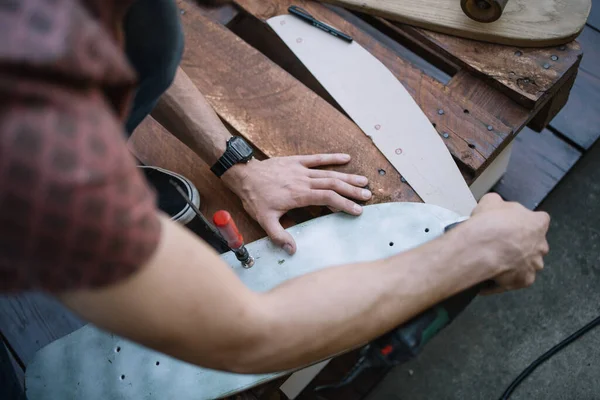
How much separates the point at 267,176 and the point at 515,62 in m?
0.57

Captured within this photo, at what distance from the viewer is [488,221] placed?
828 mm

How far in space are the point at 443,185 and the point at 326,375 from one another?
576 millimetres

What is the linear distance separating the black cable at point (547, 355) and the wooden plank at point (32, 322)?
100cm

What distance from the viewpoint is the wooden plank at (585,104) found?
1569 millimetres

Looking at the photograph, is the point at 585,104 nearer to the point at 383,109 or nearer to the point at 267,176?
the point at 383,109

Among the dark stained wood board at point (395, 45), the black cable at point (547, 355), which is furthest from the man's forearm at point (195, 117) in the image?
the black cable at point (547, 355)

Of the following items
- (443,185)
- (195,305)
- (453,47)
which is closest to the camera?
(195,305)

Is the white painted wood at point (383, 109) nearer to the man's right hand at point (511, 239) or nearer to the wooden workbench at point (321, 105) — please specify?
the wooden workbench at point (321, 105)

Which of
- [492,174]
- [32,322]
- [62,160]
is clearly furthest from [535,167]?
[62,160]

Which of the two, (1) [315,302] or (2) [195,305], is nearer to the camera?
(2) [195,305]

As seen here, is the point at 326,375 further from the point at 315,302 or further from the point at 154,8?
the point at 154,8

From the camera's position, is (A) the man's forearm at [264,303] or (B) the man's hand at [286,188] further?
(B) the man's hand at [286,188]

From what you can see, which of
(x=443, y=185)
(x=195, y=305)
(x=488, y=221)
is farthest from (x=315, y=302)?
(x=443, y=185)

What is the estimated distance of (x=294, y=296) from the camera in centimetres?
69
